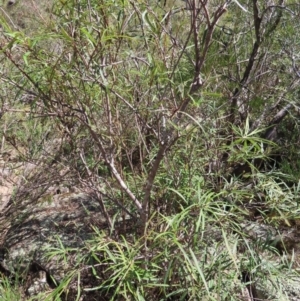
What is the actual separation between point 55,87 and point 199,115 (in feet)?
2.15

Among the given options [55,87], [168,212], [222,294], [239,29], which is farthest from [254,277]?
[239,29]

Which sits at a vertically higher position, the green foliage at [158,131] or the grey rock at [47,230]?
the green foliage at [158,131]

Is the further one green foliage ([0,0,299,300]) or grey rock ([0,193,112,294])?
grey rock ([0,193,112,294])

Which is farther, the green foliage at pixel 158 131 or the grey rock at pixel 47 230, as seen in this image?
the grey rock at pixel 47 230

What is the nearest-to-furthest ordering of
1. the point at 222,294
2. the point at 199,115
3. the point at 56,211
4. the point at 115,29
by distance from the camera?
the point at 115,29 → the point at 222,294 → the point at 199,115 → the point at 56,211

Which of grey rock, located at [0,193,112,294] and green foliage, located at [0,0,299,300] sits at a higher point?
green foliage, located at [0,0,299,300]

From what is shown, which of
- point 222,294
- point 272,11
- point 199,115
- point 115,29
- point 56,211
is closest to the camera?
point 115,29

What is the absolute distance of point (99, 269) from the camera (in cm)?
181

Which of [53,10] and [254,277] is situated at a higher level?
[53,10]

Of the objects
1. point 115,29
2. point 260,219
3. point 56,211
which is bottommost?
point 56,211

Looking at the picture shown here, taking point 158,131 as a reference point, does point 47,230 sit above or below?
below

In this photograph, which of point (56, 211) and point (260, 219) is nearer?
point (260, 219)

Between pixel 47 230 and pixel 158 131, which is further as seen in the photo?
pixel 47 230

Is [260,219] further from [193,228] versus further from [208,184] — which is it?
[193,228]
